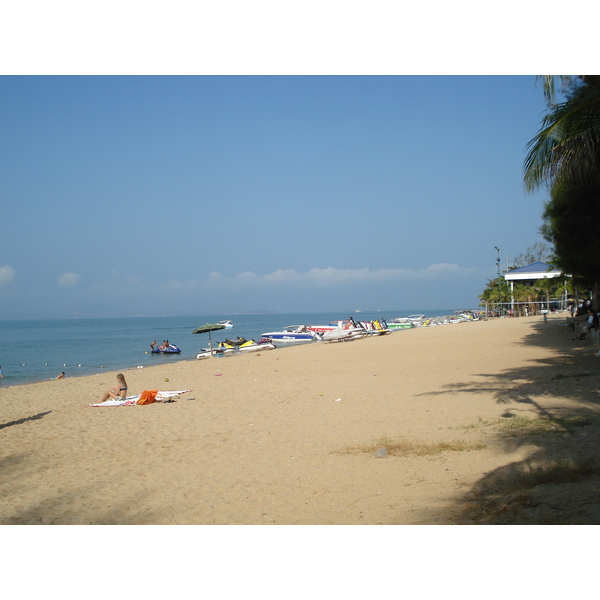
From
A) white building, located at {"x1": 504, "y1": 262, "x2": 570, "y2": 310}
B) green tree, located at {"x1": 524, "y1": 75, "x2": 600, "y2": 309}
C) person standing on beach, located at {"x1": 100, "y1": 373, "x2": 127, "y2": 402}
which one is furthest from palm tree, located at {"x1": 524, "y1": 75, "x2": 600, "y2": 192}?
white building, located at {"x1": 504, "y1": 262, "x2": 570, "y2": 310}

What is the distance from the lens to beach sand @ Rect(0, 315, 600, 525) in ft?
15.6

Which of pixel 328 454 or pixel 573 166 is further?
pixel 573 166

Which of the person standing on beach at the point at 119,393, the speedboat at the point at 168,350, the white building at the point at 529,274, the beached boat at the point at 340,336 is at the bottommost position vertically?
the speedboat at the point at 168,350

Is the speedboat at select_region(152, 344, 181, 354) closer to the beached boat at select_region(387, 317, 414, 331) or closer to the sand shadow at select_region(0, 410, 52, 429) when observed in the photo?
the beached boat at select_region(387, 317, 414, 331)

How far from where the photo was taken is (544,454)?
5590 millimetres

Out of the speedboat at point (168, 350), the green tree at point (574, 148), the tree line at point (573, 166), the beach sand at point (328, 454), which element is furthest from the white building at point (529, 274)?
the beach sand at point (328, 454)

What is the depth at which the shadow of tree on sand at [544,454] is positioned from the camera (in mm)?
4059

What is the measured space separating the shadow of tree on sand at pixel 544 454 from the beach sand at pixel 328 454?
0.9 inches

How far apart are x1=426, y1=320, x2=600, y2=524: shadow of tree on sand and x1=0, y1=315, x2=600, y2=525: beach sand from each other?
0.02 m

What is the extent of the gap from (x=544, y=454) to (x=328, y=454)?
272 centimetres

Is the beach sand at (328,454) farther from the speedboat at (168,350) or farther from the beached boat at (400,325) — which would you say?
the beached boat at (400,325)

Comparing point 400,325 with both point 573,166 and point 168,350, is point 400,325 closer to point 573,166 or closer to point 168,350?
point 168,350

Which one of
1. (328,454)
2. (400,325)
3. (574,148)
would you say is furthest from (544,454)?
Result: (400,325)

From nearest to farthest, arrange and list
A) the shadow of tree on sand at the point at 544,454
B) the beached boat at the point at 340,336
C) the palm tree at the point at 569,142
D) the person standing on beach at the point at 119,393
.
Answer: the shadow of tree on sand at the point at 544,454 < the palm tree at the point at 569,142 < the person standing on beach at the point at 119,393 < the beached boat at the point at 340,336
